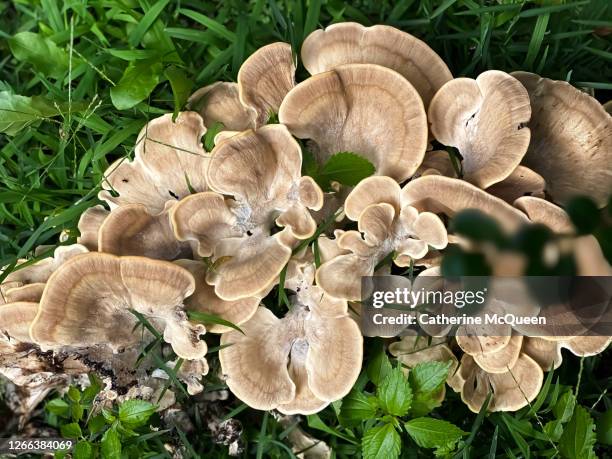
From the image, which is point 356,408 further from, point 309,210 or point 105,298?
point 105,298

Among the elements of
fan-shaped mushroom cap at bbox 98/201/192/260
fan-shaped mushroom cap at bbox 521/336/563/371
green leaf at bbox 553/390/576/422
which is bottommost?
green leaf at bbox 553/390/576/422

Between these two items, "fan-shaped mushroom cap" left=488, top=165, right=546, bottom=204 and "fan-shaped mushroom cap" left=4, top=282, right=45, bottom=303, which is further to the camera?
"fan-shaped mushroom cap" left=4, top=282, right=45, bottom=303

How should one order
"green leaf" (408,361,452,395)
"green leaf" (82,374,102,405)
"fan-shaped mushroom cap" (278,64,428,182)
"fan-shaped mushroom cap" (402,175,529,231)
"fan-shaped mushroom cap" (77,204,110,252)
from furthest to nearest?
"green leaf" (82,374,102,405) → "fan-shaped mushroom cap" (77,204,110,252) → "green leaf" (408,361,452,395) → "fan-shaped mushroom cap" (278,64,428,182) → "fan-shaped mushroom cap" (402,175,529,231)

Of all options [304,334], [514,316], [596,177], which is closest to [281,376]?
[304,334]

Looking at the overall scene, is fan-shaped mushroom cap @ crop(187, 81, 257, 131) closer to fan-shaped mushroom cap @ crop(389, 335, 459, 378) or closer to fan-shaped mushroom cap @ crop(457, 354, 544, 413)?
fan-shaped mushroom cap @ crop(389, 335, 459, 378)

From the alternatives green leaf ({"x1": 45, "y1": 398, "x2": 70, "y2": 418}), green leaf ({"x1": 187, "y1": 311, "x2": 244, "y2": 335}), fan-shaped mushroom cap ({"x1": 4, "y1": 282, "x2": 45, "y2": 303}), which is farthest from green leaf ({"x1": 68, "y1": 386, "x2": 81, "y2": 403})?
green leaf ({"x1": 187, "y1": 311, "x2": 244, "y2": 335})

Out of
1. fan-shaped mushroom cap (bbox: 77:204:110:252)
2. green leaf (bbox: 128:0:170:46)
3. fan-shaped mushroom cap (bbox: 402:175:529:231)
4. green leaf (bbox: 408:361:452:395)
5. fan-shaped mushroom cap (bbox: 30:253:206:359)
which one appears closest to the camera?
fan-shaped mushroom cap (bbox: 402:175:529:231)

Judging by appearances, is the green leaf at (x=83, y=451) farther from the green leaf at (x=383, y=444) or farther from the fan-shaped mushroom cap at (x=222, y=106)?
the fan-shaped mushroom cap at (x=222, y=106)
